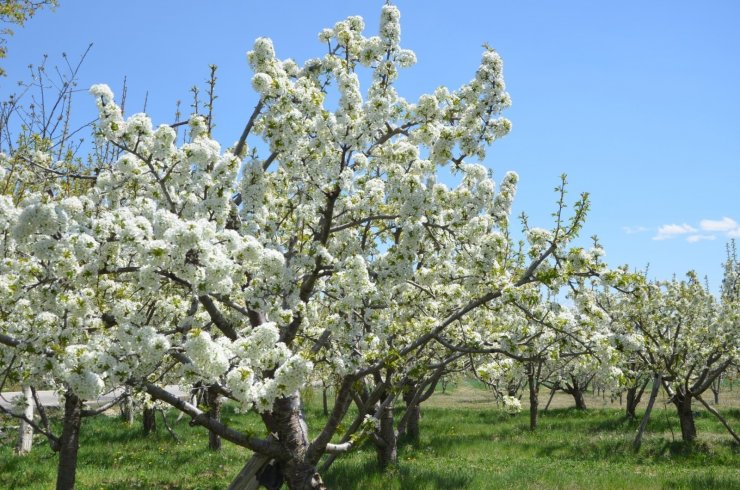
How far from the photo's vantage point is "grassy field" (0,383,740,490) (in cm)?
1306

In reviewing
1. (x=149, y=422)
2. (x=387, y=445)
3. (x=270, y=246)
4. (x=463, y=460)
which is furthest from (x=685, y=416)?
(x=149, y=422)

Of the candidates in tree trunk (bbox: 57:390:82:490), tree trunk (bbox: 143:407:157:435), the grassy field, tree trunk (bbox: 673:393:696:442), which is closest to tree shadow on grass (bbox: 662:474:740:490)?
the grassy field

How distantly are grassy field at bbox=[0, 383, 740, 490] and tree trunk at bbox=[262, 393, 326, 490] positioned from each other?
4.54m

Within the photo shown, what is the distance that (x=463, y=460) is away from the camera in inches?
666

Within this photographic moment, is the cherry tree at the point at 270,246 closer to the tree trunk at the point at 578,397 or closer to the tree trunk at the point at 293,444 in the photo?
the tree trunk at the point at 293,444

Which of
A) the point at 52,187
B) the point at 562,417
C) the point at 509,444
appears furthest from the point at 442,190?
the point at 562,417

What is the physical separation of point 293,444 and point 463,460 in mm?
9489

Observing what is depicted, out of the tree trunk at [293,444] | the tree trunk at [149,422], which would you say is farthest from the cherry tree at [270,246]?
the tree trunk at [149,422]

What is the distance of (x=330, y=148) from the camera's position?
9.04m

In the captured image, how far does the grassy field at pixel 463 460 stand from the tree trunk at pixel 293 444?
14.9ft

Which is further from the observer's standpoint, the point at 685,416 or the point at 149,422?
the point at 149,422

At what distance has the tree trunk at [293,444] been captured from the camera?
28.6 feet

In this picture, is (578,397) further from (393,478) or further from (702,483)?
(393,478)

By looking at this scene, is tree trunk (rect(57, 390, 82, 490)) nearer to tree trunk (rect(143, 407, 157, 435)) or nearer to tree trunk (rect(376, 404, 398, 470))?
tree trunk (rect(376, 404, 398, 470))
